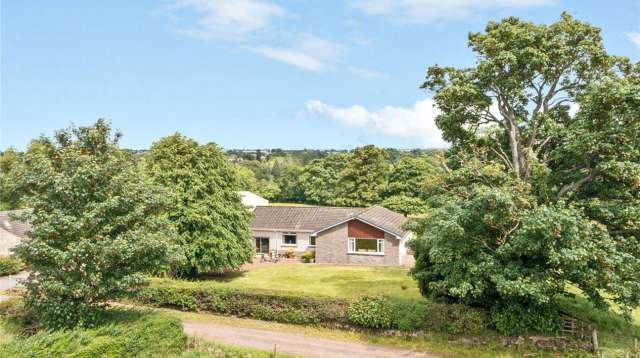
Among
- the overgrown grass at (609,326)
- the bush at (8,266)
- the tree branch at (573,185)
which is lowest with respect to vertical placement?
the overgrown grass at (609,326)

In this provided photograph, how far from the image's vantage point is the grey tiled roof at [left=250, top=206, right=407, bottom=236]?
41.8 m

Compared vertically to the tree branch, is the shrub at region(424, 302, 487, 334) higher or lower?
lower

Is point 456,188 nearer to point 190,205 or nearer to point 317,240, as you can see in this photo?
point 190,205

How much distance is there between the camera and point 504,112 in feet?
74.7

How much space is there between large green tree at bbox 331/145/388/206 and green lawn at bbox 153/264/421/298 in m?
28.5

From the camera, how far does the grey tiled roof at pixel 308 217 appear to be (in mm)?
41781

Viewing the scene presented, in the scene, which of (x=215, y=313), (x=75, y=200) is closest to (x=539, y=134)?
(x=215, y=313)

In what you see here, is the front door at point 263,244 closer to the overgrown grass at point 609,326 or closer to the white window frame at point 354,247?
the white window frame at point 354,247

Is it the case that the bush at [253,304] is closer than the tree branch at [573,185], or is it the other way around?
the tree branch at [573,185]

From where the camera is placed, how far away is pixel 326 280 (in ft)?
109

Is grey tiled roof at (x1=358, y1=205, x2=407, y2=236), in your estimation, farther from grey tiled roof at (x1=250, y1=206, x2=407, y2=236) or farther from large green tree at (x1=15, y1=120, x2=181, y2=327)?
large green tree at (x1=15, y1=120, x2=181, y2=327)

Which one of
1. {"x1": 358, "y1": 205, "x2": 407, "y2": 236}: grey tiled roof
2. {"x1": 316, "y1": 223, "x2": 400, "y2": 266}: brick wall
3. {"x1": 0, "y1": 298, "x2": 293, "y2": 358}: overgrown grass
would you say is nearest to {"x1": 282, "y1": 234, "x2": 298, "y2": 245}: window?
{"x1": 316, "y1": 223, "x2": 400, "y2": 266}: brick wall

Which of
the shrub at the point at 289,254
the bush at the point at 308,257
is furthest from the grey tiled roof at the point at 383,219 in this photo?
the shrub at the point at 289,254

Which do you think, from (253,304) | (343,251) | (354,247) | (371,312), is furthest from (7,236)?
(371,312)
